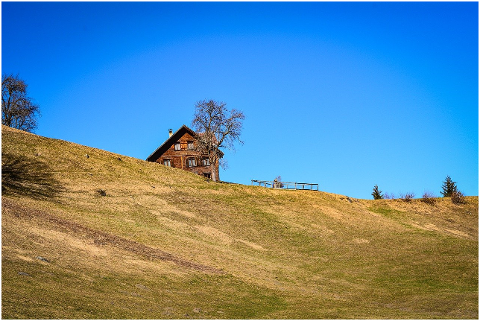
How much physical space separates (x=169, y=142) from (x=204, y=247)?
2232 inches

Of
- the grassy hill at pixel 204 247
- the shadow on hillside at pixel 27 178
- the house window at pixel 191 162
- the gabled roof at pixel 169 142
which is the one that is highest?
the gabled roof at pixel 169 142

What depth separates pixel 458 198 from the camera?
271 feet

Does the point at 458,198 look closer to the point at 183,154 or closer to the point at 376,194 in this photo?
the point at 376,194

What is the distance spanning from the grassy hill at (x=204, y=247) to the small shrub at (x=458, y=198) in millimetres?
1949

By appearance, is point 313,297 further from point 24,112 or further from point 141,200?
point 24,112

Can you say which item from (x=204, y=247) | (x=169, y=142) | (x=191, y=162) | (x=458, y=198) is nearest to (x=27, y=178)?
(x=204, y=247)

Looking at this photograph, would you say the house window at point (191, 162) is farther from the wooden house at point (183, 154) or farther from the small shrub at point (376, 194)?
the small shrub at point (376, 194)

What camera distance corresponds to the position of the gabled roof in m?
100

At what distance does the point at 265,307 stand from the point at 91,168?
44.0 m

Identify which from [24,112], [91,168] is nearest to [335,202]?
A: [91,168]

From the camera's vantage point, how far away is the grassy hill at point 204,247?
27.7m

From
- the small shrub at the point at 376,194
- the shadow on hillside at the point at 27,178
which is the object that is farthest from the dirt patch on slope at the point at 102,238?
the small shrub at the point at 376,194

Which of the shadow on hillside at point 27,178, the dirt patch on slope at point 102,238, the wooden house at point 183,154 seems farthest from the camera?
the wooden house at point 183,154

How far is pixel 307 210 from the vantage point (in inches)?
2744
